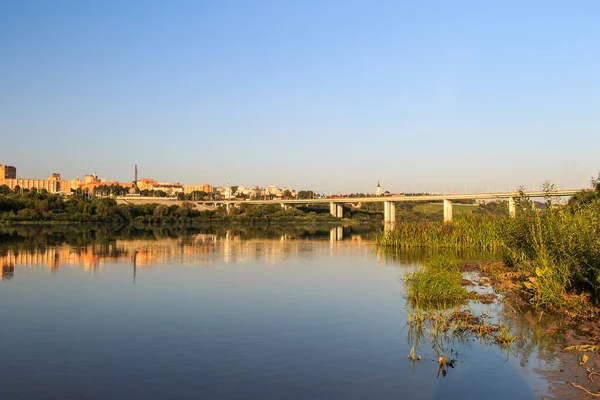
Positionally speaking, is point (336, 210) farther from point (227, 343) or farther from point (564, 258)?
point (227, 343)

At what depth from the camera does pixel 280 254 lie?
42.8 meters

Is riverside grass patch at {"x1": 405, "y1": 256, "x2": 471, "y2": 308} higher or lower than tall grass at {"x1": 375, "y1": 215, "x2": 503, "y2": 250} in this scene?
lower

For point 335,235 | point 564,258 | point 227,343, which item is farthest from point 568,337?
point 335,235

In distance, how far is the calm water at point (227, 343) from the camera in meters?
11.5

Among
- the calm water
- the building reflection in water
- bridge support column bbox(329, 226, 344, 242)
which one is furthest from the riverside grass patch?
bridge support column bbox(329, 226, 344, 242)

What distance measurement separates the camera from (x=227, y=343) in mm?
14898

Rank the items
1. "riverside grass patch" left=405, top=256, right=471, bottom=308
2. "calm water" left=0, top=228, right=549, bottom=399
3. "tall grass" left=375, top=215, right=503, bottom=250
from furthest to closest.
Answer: "tall grass" left=375, top=215, right=503, bottom=250 → "riverside grass patch" left=405, top=256, right=471, bottom=308 → "calm water" left=0, top=228, right=549, bottom=399

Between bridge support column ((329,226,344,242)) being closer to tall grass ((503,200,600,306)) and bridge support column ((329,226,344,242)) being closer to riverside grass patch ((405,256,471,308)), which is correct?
riverside grass patch ((405,256,471,308))

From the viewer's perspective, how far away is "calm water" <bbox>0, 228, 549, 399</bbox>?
1147 cm

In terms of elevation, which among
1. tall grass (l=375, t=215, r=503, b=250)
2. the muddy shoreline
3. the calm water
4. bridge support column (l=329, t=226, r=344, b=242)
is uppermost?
tall grass (l=375, t=215, r=503, b=250)

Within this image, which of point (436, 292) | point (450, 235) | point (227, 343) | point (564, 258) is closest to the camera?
point (227, 343)

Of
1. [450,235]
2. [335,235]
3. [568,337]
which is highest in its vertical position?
[450,235]

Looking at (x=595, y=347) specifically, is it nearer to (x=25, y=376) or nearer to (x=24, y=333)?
(x=25, y=376)

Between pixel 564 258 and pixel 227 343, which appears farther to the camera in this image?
pixel 564 258
